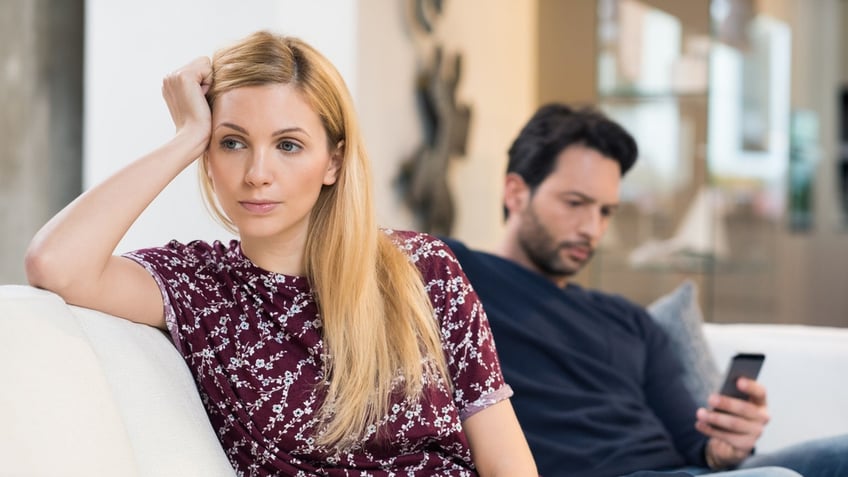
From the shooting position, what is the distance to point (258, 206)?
5.02 ft

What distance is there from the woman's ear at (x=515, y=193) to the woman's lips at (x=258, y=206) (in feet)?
A: 3.43

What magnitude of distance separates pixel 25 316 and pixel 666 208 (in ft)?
13.1

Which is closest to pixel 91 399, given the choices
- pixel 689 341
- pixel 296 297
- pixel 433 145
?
pixel 296 297

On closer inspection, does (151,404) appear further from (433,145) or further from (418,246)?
(433,145)

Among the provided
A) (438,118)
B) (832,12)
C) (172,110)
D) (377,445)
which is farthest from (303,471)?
(832,12)

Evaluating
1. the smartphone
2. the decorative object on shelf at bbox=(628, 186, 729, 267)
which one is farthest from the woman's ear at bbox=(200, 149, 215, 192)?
the decorative object on shelf at bbox=(628, 186, 729, 267)

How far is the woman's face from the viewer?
1.52 meters

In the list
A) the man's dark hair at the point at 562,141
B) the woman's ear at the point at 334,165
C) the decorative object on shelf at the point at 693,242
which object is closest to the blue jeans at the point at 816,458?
the man's dark hair at the point at 562,141

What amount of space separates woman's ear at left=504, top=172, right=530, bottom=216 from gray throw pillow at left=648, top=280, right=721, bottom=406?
47 cm

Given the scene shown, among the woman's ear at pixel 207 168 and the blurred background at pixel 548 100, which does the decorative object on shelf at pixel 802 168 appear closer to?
the blurred background at pixel 548 100

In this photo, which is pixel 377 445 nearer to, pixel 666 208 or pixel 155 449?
pixel 155 449

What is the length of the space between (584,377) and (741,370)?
0.33 m

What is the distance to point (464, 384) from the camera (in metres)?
1.63

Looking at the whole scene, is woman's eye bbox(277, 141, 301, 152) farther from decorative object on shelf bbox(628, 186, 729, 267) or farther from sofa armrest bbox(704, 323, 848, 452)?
decorative object on shelf bbox(628, 186, 729, 267)
